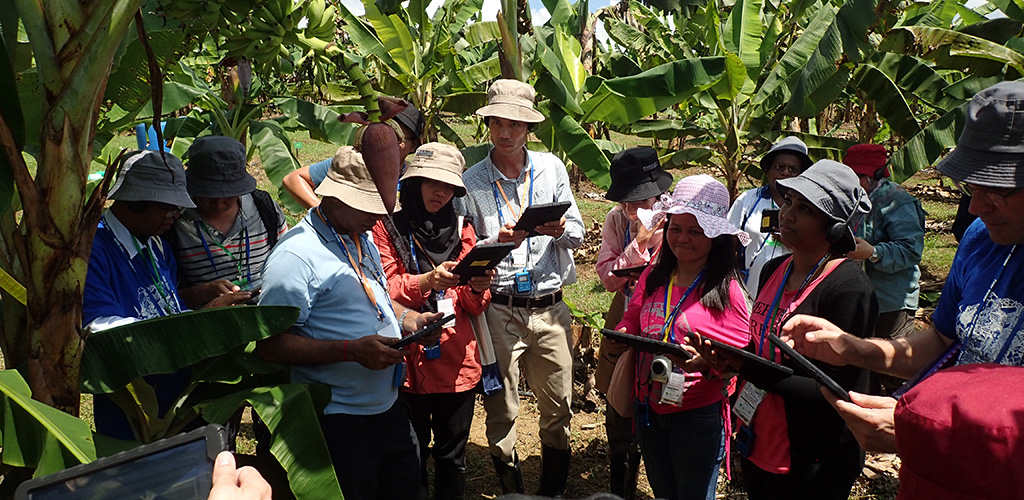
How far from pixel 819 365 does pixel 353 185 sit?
1.80 m

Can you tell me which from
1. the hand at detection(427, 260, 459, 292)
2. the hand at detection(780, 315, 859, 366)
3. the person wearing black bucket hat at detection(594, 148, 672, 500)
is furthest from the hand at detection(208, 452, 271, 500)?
the person wearing black bucket hat at detection(594, 148, 672, 500)

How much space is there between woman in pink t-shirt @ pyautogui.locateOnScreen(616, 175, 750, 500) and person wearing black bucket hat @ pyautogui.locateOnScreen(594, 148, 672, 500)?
2.03 feet

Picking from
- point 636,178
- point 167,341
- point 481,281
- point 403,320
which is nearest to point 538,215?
point 481,281

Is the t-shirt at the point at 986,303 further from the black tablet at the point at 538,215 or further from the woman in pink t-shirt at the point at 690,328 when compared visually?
the black tablet at the point at 538,215

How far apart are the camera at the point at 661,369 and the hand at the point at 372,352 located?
3.22ft

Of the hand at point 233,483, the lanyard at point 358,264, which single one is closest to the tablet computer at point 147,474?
the hand at point 233,483

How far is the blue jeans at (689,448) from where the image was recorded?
2.90 meters

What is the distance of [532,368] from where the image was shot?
395 centimetres

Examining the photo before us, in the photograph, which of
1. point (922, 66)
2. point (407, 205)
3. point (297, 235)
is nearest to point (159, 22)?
point (407, 205)

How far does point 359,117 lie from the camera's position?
291 centimetres

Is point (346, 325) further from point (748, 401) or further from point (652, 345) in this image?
point (748, 401)

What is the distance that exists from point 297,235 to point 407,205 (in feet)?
2.88

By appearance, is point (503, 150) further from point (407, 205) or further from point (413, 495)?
point (413, 495)

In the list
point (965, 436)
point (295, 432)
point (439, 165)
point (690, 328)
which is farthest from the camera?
point (439, 165)
